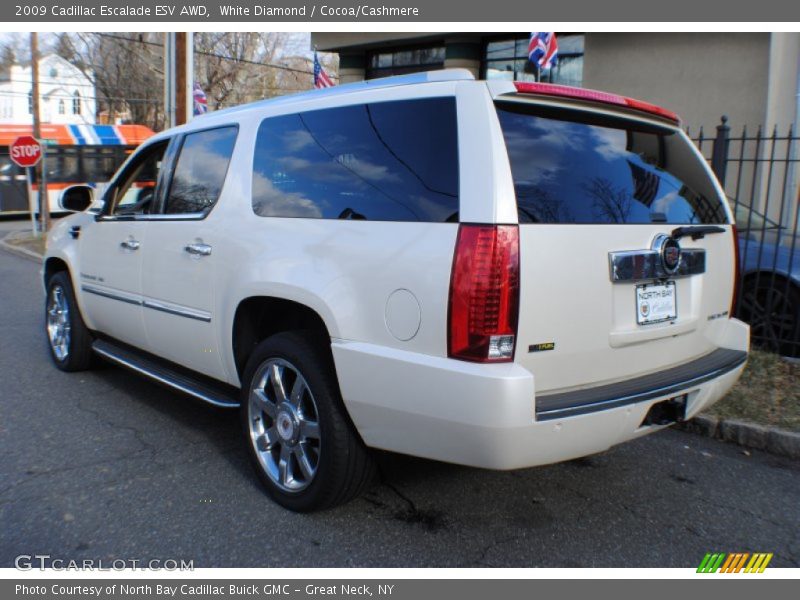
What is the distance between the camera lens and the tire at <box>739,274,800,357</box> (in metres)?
6.08

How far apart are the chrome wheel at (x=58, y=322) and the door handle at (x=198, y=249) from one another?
2.24 metres

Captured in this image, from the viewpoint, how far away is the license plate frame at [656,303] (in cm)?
318

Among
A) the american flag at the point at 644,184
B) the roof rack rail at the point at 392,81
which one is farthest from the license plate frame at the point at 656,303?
the roof rack rail at the point at 392,81

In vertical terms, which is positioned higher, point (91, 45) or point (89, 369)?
point (91, 45)

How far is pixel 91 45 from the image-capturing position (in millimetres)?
37406

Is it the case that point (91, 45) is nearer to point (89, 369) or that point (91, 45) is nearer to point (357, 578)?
point (89, 369)

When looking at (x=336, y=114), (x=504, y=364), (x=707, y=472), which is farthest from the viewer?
(x=707, y=472)

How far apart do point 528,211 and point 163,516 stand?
7.29 feet

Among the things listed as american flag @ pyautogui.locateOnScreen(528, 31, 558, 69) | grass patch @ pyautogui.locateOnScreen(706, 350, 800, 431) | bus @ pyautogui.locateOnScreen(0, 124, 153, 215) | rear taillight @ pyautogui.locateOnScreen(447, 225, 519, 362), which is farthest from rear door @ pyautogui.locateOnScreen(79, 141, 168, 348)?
bus @ pyautogui.locateOnScreen(0, 124, 153, 215)

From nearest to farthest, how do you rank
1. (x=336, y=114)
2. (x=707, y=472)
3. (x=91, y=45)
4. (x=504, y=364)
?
1. (x=504, y=364)
2. (x=336, y=114)
3. (x=707, y=472)
4. (x=91, y=45)

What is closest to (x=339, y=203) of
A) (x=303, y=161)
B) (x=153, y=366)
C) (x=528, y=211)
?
(x=303, y=161)

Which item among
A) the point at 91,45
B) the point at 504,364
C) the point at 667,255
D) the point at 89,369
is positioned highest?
the point at 91,45

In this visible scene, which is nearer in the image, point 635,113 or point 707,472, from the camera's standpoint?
point 635,113

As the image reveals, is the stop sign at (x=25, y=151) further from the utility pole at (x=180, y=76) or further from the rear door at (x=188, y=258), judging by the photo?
the rear door at (x=188, y=258)
